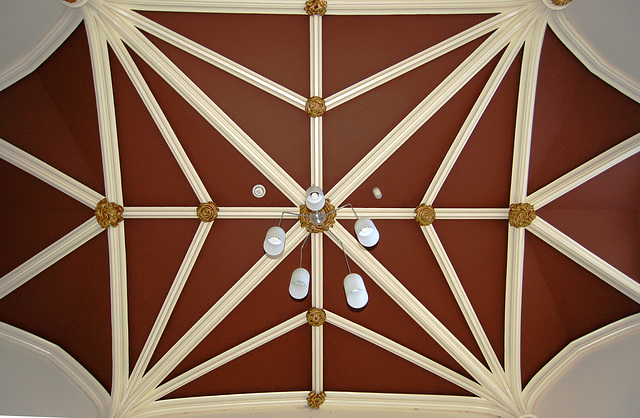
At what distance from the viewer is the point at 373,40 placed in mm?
6176

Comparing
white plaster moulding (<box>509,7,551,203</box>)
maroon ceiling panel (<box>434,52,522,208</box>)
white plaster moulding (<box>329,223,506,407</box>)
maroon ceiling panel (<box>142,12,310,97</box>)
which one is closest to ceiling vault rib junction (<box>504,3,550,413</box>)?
white plaster moulding (<box>509,7,551,203</box>)

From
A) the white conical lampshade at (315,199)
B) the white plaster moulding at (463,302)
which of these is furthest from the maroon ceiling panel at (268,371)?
the white conical lampshade at (315,199)

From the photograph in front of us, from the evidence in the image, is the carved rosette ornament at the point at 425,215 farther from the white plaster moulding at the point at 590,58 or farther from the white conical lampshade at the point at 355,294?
the white plaster moulding at the point at 590,58

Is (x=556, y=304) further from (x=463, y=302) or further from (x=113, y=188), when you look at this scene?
(x=113, y=188)

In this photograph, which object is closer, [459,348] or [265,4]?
[265,4]

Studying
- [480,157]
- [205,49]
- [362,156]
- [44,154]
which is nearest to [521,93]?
[480,157]

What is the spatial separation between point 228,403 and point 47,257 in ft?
13.9

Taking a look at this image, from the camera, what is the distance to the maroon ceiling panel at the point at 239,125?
20.9 feet

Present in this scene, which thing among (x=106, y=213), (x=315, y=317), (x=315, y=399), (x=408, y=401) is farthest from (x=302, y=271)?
(x=408, y=401)

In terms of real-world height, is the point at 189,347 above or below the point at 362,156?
below

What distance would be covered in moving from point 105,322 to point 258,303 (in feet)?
9.13

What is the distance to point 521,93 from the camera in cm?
630

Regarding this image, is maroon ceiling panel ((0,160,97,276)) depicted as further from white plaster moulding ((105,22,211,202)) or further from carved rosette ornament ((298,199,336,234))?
carved rosette ornament ((298,199,336,234))

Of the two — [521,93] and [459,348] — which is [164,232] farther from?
[521,93]
